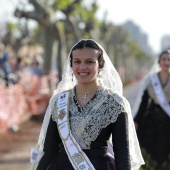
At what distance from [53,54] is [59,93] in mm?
10906

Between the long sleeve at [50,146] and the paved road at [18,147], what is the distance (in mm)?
3806

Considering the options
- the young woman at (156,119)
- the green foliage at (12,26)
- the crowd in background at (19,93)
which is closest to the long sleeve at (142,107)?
the young woman at (156,119)

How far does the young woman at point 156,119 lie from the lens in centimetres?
554

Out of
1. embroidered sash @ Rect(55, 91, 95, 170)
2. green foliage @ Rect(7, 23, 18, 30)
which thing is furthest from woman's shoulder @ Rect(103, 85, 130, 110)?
green foliage @ Rect(7, 23, 18, 30)

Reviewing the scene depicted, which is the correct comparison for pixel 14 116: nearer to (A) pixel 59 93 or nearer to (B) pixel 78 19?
(A) pixel 59 93

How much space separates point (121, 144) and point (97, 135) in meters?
0.16

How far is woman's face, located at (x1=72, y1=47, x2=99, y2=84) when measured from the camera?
2.71m

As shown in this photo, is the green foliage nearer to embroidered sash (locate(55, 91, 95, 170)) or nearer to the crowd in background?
the crowd in background

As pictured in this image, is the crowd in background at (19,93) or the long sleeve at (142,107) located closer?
the long sleeve at (142,107)

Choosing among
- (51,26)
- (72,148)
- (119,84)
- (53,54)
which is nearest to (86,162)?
(72,148)

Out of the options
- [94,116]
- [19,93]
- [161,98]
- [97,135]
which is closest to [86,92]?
[94,116]

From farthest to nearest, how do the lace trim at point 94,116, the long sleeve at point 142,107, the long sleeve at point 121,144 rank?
the long sleeve at point 142,107, the lace trim at point 94,116, the long sleeve at point 121,144

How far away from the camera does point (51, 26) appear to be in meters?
12.6

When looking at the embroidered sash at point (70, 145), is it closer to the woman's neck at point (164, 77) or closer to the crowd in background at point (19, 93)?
the woman's neck at point (164, 77)
